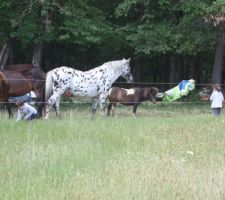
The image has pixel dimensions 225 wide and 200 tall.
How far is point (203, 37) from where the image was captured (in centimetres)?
2705

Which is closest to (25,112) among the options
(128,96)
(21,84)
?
(21,84)

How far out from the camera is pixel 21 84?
18016 mm

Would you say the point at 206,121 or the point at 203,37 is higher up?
the point at 203,37

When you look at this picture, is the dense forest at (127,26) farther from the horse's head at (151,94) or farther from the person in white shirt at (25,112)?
the person in white shirt at (25,112)

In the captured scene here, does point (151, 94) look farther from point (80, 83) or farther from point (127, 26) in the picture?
point (127, 26)

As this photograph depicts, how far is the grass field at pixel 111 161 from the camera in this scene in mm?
6680

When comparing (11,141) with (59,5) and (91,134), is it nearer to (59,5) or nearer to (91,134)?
(91,134)

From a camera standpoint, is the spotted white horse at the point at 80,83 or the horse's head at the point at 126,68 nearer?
the spotted white horse at the point at 80,83

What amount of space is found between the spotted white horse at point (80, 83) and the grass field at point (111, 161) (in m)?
4.91

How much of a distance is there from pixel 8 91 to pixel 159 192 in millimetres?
11876

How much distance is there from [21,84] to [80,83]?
79.0 inches

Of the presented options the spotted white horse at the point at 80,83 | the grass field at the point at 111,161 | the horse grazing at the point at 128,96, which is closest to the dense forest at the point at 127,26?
the horse grazing at the point at 128,96

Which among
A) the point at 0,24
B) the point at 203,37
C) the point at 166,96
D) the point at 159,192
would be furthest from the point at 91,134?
the point at 0,24

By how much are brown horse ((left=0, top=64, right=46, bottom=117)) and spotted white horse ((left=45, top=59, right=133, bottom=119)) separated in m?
0.60
